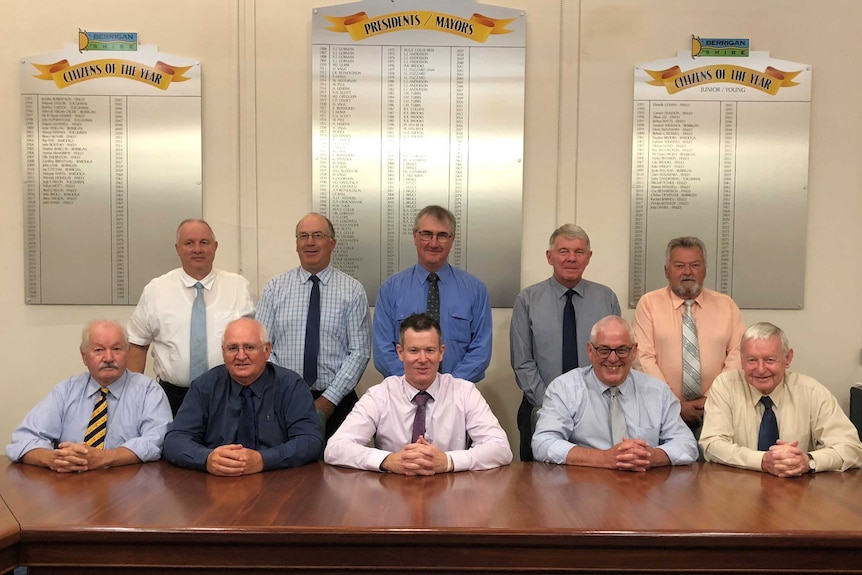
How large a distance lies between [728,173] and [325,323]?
235 centimetres

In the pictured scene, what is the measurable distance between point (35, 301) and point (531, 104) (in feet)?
9.43

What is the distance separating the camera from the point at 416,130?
4.43 meters

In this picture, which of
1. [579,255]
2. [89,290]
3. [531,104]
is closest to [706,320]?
[579,255]

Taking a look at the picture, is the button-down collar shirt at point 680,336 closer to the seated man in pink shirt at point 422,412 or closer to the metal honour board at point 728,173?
the metal honour board at point 728,173

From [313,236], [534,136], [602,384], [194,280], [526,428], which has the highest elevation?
[534,136]

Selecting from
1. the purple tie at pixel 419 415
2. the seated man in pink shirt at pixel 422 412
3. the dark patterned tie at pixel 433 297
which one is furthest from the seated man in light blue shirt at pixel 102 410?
the dark patterned tie at pixel 433 297

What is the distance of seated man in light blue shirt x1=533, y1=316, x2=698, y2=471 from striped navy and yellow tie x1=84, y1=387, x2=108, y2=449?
163 centimetres

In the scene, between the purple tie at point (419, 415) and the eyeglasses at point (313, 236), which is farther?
the eyeglasses at point (313, 236)

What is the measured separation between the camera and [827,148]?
176 inches

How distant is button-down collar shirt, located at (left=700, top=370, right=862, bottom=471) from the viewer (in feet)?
9.91

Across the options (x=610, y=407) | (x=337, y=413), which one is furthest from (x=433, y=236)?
(x=610, y=407)

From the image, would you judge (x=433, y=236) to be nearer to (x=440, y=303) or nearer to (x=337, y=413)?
(x=440, y=303)

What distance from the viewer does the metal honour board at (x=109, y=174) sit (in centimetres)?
438

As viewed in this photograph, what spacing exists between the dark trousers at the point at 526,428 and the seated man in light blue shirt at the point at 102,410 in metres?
1.62
